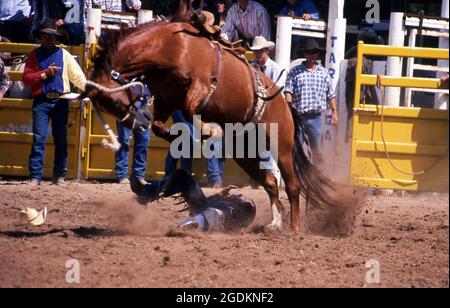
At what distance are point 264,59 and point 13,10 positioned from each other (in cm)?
381

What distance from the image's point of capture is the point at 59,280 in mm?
5391

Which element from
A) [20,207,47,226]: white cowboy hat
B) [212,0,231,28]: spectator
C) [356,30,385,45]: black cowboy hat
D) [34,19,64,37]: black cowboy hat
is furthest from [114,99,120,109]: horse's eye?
[356,30,385,45]: black cowboy hat

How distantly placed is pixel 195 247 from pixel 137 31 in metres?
1.78

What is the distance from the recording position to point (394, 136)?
31.1 ft

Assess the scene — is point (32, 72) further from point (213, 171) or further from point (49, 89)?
point (213, 171)

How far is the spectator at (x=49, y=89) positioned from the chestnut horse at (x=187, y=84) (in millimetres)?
2653

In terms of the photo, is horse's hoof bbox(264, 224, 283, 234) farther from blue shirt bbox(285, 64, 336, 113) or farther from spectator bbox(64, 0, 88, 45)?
spectator bbox(64, 0, 88, 45)

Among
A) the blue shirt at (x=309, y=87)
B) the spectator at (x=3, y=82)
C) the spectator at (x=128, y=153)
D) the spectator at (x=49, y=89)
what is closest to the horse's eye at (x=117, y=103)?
the spectator at (x=49, y=89)

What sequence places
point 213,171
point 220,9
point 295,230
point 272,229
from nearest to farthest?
1. point 272,229
2. point 295,230
3. point 213,171
4. point 220,9

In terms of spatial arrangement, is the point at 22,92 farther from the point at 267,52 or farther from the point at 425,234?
the point at 425,234

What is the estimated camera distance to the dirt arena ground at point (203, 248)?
566cm

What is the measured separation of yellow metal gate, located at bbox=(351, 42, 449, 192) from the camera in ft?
30.6

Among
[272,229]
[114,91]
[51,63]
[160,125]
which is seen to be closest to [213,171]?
[51,63]

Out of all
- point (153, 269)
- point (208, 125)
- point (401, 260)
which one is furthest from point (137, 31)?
point (401, 260)
